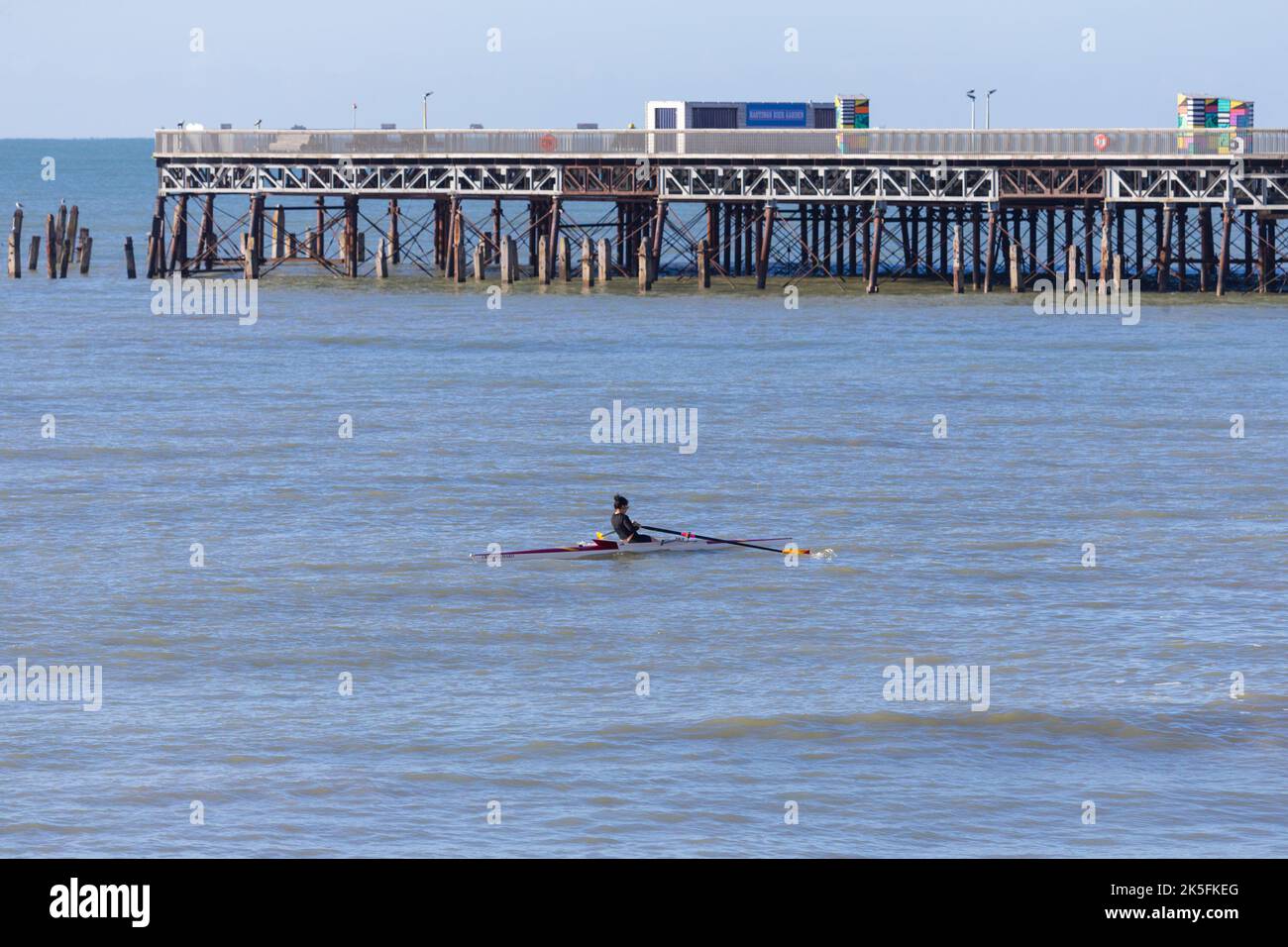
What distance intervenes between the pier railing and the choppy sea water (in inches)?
470

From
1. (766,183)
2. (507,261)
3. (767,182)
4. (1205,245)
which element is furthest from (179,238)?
(1205,245)

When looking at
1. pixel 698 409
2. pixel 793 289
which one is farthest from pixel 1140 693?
pixel 793 289

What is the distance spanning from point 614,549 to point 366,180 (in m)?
49.3

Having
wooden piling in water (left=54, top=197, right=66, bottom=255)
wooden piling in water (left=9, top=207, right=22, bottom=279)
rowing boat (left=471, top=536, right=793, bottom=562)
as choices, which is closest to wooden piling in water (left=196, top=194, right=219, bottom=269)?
wooden piling in water (left=54, top=197, right=66, bottom=255)

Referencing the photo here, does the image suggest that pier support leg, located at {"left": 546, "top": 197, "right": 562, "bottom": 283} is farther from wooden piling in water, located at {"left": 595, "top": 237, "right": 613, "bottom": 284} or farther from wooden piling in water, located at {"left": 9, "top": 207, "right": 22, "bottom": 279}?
wooden piling in water, located at {"left": 9, "top": 207, "right": 22, "bottom": 279}

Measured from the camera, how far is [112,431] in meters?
45.8

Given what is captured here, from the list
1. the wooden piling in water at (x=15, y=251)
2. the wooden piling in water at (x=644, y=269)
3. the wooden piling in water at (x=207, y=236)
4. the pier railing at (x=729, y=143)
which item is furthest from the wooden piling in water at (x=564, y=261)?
the wooden piling in water at (x=15, y=251)

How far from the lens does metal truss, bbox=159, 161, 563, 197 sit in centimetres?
7606

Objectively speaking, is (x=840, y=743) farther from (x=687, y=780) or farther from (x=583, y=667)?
(x=583, y=667)

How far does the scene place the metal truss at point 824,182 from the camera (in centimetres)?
7025

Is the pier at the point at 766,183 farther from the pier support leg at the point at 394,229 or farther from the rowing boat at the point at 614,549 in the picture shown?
the rowing boat at the point at 614,549

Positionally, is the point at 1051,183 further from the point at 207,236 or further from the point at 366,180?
the point at 207,236

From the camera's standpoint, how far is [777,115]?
84.7 m
